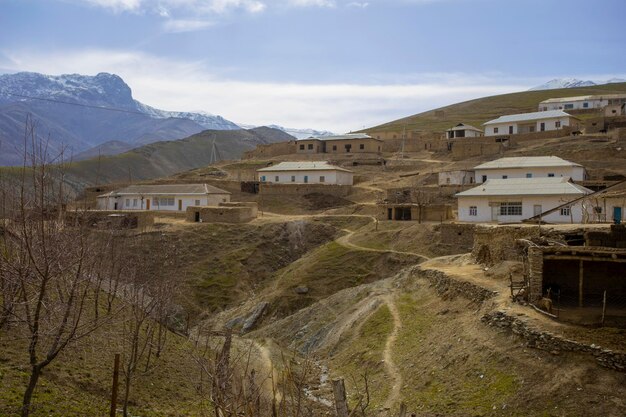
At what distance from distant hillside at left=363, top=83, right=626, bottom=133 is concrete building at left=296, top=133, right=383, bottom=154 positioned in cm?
2562

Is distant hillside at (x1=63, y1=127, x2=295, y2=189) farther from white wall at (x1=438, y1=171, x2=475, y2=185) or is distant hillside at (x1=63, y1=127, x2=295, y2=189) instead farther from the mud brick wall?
the mud brick wall

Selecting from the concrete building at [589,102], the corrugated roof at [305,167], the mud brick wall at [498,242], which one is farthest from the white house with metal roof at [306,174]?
the concrete building at [589,102]

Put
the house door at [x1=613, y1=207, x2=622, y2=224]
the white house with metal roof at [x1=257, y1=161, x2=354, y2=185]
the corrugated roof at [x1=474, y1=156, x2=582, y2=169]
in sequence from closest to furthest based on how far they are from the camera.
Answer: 1. the house door at [x1=613, y1=207, x2=622, y2=224]
2. the corrugated roof at [x1=474, y1=156, x2=582, y2=169]
3. the white house with metal roof at [x1=257, y1=161, x2=354, y2=185]

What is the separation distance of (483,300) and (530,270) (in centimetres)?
252

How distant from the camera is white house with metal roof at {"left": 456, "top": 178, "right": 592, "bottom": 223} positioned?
3984 cm

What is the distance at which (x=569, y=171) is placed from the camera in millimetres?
52844

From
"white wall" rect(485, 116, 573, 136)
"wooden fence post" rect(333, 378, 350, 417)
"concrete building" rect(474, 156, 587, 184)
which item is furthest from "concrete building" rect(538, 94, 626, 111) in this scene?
"wooden fence post" rect(333, 378, 350, 417)

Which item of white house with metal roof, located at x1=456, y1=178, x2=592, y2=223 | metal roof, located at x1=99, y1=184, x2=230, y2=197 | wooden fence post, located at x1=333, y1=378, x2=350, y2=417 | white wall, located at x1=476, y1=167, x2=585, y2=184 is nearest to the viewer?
wooden fence post, located at x1=333, y1=378, x2=350, y2=417

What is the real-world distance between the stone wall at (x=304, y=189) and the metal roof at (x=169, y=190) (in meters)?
4.72

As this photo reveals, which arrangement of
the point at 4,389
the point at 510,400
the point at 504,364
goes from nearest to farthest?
the point at 4,389, the point at 510,400, the point at 504,364

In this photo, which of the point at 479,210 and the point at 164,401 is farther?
the point at 479,210

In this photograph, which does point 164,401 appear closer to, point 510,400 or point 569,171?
point 510,400

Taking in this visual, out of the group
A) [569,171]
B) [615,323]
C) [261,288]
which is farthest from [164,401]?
[569,171]

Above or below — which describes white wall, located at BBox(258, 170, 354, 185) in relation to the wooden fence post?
above
